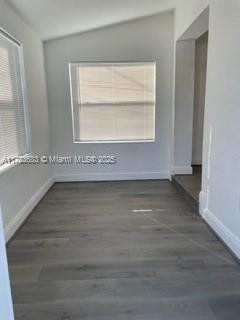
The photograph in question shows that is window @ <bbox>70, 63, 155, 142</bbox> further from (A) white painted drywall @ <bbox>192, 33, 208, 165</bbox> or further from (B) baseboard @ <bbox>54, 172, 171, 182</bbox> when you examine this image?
(A) white painted drywall @ <bbox>192, 33, 208, 165</bbox>

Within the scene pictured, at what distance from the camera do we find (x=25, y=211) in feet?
9.35

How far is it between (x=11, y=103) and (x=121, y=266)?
6.73 ft

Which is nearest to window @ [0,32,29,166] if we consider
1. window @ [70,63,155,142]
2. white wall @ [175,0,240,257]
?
window @ [70,63,155,142]

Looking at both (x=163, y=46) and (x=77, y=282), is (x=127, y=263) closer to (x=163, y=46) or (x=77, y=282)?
(x=77, y=282)

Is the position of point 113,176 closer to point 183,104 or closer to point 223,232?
point 183,104

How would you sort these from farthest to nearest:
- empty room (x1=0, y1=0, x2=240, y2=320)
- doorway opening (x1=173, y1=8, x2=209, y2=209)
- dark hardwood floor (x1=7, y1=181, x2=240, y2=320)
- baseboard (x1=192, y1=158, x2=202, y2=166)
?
1. baseboard (x1=192, y1=158, x2=202, y2=166)
2. doorway opening (x1=173, y1=8, x2=209, y2=209)
3. empty room (x1=0, y1=0, x2=240, y2=320)
4. dark hardwood floor (x1=7, y1=181, x2=240, y2=320)

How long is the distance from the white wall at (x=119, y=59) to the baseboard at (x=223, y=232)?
5.84 feet

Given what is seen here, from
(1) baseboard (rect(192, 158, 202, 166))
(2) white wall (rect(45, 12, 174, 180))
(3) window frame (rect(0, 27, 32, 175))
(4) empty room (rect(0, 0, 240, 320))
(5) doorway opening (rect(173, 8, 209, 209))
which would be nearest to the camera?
(4) empty room (rect(0, 0, 240, 320))

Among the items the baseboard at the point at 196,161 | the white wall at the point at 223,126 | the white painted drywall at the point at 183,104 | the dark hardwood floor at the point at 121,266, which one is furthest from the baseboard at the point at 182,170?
the white wall at the point at 223,126

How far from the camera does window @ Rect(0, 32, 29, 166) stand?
246 centimetres

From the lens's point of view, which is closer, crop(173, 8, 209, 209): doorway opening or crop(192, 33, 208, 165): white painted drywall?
crop(173, 8, 209, 209): doorway opening

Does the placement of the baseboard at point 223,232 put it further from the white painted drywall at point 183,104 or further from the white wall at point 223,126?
the white painted drywall at point 183,104

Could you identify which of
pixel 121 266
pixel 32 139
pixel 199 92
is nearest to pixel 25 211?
pixel 32 139

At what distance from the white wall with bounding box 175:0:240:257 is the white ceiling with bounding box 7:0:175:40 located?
100 cm
